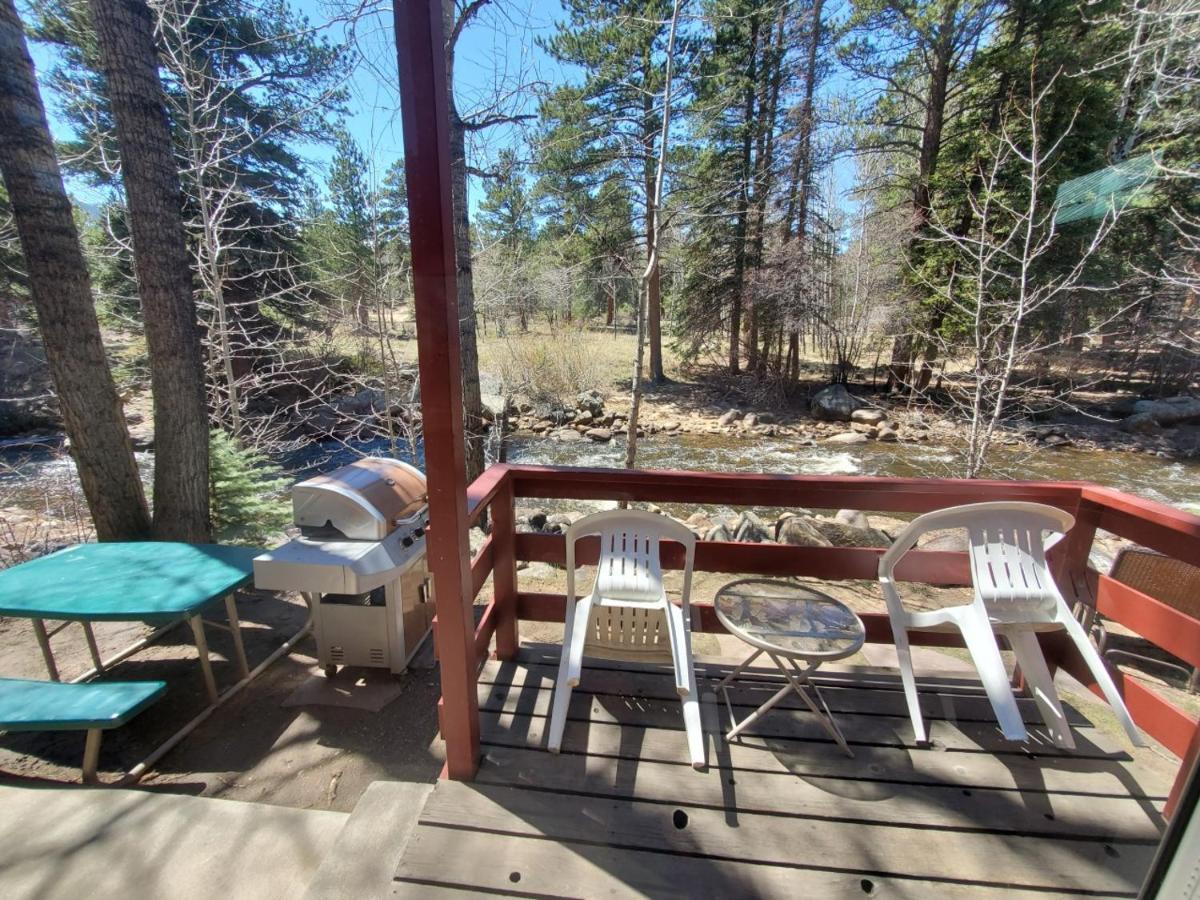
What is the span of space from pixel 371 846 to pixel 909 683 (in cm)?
186

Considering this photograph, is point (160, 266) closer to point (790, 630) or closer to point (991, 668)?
point (790, 630)

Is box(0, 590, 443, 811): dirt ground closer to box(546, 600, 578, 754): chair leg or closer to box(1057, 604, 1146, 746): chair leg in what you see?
box(546, 600, 578, 754): chair leg

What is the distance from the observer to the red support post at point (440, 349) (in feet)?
4.00

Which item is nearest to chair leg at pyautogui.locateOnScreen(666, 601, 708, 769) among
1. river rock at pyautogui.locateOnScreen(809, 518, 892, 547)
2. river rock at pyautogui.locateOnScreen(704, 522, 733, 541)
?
river rock at pyautogui.locateOnScreen(704, 522, 733, 541)

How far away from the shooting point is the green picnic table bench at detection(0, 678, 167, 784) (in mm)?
1767

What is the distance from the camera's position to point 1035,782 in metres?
1.61

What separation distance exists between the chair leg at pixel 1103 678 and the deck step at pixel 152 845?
8.32 feet

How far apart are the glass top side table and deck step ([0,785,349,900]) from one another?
150 centimetres

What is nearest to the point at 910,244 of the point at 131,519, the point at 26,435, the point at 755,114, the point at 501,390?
the point at 755,114

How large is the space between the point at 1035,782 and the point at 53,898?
3.02 m

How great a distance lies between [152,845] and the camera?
1.56 meters

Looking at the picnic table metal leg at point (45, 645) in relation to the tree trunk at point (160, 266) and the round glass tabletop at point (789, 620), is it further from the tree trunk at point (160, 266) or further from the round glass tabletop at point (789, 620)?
the round glass tabletop at point (789, 620)

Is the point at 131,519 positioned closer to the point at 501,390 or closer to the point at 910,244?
the point at 501,390

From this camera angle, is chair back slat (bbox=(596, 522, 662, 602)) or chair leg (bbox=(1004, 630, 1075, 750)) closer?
chair leg (bbox=(1004, 630, 1075, 750))
